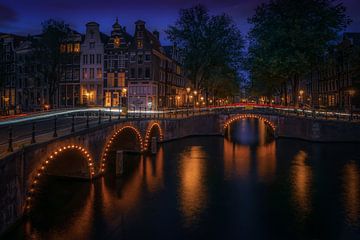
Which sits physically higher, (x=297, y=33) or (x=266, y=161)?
(x=297, y=33)

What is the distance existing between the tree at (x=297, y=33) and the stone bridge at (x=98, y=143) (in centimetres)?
792

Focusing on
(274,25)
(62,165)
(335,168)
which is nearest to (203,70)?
(274,25)

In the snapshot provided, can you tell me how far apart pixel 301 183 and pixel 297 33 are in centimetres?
2664

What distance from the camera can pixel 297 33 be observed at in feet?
154

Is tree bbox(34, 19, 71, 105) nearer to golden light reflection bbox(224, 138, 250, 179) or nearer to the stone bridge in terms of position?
the stone bridge

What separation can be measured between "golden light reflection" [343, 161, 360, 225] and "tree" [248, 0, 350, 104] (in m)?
18.9

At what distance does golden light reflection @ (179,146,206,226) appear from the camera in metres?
20.5

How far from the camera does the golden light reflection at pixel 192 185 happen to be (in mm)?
20500

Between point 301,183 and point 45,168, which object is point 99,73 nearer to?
point 301,183

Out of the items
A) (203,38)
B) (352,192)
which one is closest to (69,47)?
(203,38)

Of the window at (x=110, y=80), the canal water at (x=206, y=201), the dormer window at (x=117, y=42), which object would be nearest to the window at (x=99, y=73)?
the window at (x=110, y=80)

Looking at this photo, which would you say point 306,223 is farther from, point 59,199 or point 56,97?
point 56,97

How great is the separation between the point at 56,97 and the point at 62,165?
4880 centimetres

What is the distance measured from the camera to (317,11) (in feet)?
157
